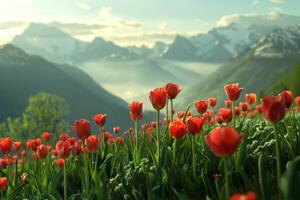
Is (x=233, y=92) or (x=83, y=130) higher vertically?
(x=233, y=92)

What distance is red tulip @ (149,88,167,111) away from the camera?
6527mm

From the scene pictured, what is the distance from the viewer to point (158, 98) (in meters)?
6.57

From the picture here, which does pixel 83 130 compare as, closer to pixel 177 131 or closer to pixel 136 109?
pixel 177 131

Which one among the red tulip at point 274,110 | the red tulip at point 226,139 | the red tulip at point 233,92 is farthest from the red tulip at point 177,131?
the red tulip at point 226,139

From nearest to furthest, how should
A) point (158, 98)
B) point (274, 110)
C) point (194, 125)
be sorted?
point (274, 110) < point (194, 125) < point (158, 98)

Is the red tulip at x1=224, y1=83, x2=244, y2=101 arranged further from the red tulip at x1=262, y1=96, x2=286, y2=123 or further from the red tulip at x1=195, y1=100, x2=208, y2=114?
Result: the red tulip at x1=262, y1=96, x2=286, y2=123

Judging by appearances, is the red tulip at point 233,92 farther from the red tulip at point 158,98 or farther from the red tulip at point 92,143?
the red tulip at point 92,143

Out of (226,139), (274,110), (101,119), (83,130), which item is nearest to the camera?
(226,139)

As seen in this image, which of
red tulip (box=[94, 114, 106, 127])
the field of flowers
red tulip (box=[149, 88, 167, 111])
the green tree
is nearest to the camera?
the field of flowers

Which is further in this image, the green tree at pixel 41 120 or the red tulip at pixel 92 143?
the green tree at pixel 41 120

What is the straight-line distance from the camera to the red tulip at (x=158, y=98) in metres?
6.53

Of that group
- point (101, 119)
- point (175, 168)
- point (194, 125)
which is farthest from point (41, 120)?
point (194, 125)

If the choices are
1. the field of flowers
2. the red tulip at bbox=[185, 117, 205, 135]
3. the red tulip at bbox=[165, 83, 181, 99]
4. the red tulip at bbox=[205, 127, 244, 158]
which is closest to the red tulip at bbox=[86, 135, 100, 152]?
the field of flowers

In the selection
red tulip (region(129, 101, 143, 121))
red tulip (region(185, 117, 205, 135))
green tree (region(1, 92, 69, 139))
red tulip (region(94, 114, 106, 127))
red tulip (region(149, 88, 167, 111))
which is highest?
red tulip (region(149, 88, 167, 111))
